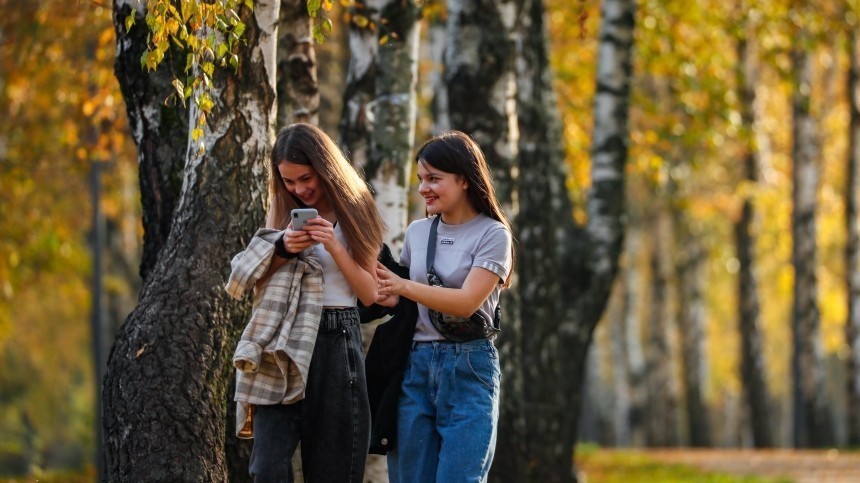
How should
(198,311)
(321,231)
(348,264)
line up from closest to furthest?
(321,231) → (348,264) → (198,311)

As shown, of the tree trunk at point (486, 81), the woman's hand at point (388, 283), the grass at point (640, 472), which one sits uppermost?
the tree trunk at point (486, 81)

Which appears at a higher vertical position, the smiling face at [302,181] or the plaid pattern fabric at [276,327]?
the smiling face at [302,181]

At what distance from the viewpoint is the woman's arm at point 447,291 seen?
5.25 m

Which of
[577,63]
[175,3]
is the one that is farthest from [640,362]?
[175,3]

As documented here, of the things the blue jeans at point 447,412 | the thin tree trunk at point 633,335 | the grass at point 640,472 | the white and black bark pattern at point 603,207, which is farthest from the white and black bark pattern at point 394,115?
the thin tree trunk at point 633,335

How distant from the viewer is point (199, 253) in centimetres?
619

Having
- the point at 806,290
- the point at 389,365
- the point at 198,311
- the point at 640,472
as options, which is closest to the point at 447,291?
the point at 389,365

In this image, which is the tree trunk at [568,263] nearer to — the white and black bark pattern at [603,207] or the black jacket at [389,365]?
the white and black bark pattern at [603,207]

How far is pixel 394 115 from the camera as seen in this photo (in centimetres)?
844

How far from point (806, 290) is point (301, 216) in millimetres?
17503

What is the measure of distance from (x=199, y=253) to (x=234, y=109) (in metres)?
0.73

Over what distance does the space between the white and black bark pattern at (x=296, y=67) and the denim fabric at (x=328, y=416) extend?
2.36 metres

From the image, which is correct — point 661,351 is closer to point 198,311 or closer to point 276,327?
point 198,311

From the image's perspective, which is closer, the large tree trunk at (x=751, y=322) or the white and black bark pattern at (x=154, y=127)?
the white and black bark pattern at (x=154, y=127)
